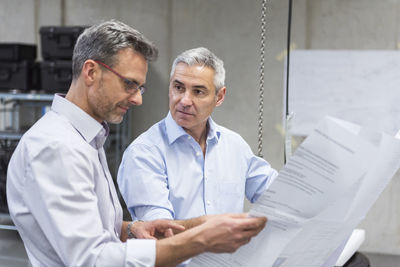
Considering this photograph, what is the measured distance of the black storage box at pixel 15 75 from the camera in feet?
13.8

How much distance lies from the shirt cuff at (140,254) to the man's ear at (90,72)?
1.30 feet

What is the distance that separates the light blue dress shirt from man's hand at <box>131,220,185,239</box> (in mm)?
161

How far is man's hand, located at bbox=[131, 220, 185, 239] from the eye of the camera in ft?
4.35

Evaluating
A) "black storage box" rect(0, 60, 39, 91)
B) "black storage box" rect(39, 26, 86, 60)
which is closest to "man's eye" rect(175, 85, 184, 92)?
"black storage box" rect(39, 26, 86, 60)

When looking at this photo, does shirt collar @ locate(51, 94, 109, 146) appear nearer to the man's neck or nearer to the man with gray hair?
the man with gray hair

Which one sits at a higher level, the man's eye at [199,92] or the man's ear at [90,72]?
the man's ear at [90,72]

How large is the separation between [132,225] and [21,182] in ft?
1.44

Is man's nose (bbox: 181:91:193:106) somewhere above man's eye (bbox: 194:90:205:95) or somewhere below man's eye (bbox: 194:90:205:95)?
below

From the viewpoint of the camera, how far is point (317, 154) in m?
0.82

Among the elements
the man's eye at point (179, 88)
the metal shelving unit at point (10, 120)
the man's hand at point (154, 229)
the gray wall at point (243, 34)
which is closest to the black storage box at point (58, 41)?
the metal shelving unit at point (10, 120)

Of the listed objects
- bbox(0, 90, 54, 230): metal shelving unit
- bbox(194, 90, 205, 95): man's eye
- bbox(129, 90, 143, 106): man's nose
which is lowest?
bbox(0, 90, 54, 230): metal shelving unit

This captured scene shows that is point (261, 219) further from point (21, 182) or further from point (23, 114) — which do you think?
point (23, 114)

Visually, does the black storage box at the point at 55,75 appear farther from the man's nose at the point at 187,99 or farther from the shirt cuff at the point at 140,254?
the shirt cuff at the point at 140,254

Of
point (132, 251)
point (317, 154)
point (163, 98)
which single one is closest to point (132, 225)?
point (132, 251)
